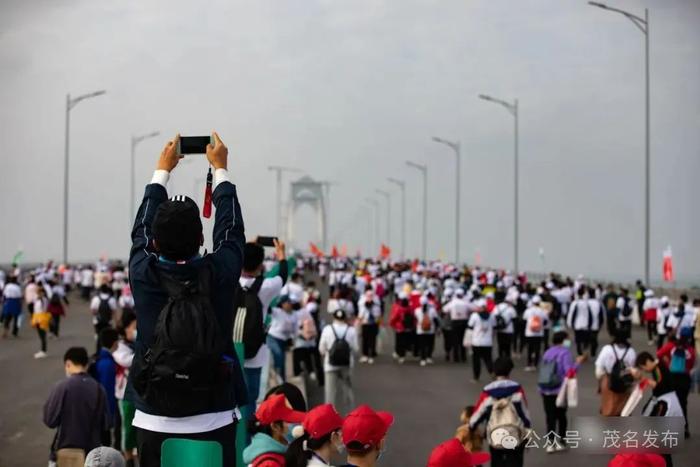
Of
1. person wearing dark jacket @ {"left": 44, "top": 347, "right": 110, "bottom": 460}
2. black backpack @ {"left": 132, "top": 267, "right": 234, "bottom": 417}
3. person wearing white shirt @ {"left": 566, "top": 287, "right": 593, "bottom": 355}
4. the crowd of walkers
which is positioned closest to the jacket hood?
the crowd of walkers

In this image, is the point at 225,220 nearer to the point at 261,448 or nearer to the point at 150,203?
the point at 150,203

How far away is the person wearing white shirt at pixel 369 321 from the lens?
22.8m

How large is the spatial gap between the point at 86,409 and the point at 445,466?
4.44 m

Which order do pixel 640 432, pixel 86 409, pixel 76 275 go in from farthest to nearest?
pixel 76 275 < pixel 86 409 < pixel 640 432

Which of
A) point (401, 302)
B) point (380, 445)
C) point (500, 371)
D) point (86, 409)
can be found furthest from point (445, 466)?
point (401, 302)

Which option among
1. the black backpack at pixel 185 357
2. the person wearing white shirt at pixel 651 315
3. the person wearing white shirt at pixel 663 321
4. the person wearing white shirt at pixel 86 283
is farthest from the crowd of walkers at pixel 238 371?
the person wearing white shirt at pixel 86 283

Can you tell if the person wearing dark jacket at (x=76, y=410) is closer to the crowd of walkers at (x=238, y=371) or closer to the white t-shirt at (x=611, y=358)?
the crowd of walkers at (x=238, y=371)

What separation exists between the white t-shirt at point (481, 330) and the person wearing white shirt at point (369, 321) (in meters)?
3.56

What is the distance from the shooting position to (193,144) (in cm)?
444

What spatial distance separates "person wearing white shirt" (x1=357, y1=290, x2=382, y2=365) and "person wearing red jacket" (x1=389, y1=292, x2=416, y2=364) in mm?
395

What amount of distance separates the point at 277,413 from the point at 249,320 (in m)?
1.66

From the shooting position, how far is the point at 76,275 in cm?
5062

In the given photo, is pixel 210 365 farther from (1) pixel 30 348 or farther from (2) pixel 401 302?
(1) pixel 30 348

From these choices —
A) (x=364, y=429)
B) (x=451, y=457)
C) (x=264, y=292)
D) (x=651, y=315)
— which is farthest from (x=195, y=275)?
(x=651, y=315)
